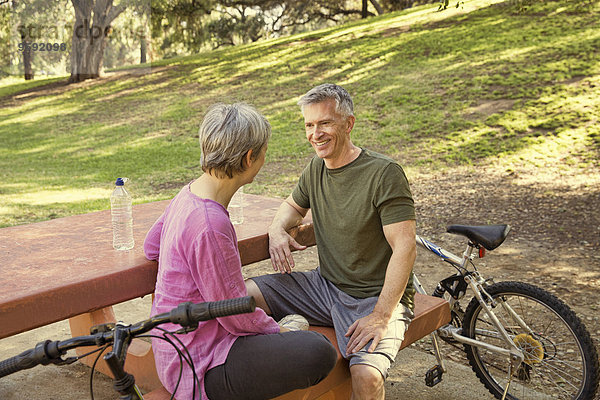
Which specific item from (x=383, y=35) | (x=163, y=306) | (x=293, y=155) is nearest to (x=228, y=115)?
(x=163, y=306)

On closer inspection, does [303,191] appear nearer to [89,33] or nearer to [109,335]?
[109,335]

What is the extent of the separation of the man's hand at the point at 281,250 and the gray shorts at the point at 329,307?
6 centimetres

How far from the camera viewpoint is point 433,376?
3445mm

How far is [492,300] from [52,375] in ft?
9.46

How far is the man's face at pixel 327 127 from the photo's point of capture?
9.93ft

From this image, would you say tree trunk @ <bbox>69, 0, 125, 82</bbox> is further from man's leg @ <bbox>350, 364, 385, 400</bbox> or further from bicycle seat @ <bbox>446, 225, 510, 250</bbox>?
man's leg @ <bbox>350, 364, 385, 400</bbox>

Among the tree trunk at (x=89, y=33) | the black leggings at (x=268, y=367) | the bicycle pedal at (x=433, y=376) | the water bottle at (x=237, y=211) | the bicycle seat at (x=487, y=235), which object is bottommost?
the bicycle pedal at (x=433, y=376)

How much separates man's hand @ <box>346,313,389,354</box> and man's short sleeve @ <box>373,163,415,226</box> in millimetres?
460

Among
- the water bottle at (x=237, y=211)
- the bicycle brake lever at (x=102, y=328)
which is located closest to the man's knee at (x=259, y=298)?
the water bottle at (x=237, y=211)

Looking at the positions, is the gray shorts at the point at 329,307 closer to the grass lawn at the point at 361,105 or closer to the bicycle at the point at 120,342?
the bicycle at the point at 120,342

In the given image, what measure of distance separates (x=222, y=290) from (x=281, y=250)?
3.54 feet

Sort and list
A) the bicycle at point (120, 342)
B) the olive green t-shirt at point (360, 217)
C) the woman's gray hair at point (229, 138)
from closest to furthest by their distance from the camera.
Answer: the bicycle at point (120, 342) → the woman's gray hair at point (229, 138) → the olive green t-shirt at point (360, 217)

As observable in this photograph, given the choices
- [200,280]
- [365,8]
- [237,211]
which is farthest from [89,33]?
[200,280]

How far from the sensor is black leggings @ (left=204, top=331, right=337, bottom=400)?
2.25 m
